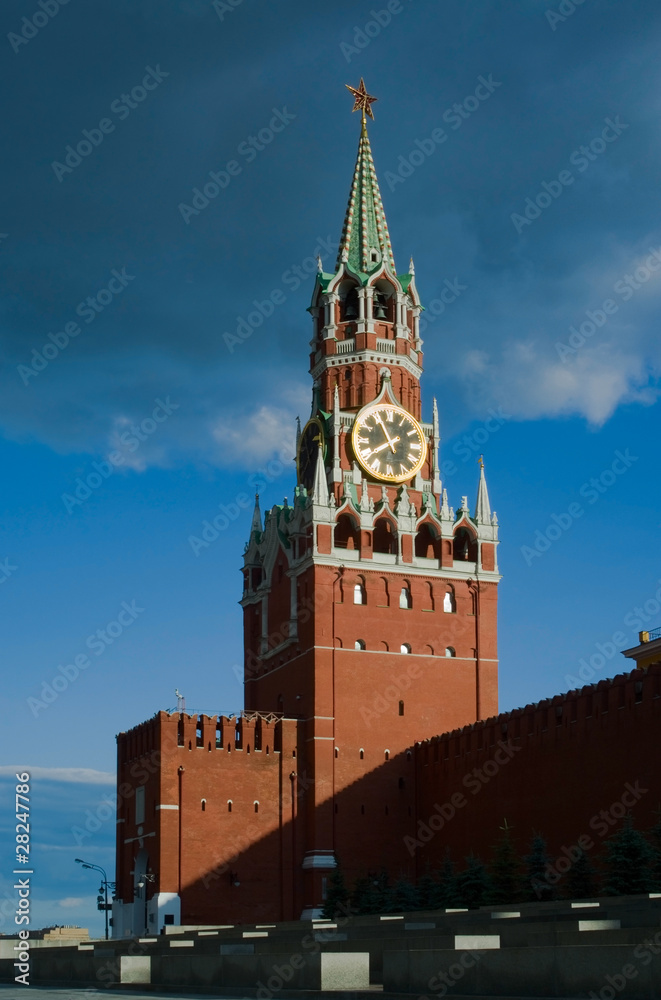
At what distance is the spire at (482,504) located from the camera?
6081 cm

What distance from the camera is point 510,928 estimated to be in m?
26.1

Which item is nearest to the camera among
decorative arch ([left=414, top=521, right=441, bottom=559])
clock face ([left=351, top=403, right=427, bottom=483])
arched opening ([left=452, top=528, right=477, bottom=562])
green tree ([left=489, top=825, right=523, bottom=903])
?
green tree ([left=489, top=825, right=523, bottom=903])

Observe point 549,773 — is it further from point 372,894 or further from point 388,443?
point 388,443

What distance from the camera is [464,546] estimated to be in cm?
6112

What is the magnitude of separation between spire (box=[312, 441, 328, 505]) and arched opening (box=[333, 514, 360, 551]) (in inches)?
47.2

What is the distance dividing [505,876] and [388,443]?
22.9 metres

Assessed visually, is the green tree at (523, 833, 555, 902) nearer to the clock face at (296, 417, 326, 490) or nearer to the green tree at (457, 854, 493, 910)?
the green tree at (457, 854, 493, 910)

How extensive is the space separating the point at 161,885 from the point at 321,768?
732 cm

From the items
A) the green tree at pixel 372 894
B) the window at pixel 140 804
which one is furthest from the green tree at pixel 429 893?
the window at pixel 140 804

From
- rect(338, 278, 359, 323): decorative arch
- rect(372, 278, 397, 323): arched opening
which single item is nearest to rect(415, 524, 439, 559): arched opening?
rect(372, 278, 397, 323): arched opening

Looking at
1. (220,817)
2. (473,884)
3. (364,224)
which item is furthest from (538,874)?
(364,224)

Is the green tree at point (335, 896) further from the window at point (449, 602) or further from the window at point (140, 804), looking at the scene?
the window at point (449, 602)

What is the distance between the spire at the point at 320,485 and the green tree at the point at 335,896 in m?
14.2

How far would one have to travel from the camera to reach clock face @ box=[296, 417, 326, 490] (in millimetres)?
62000
